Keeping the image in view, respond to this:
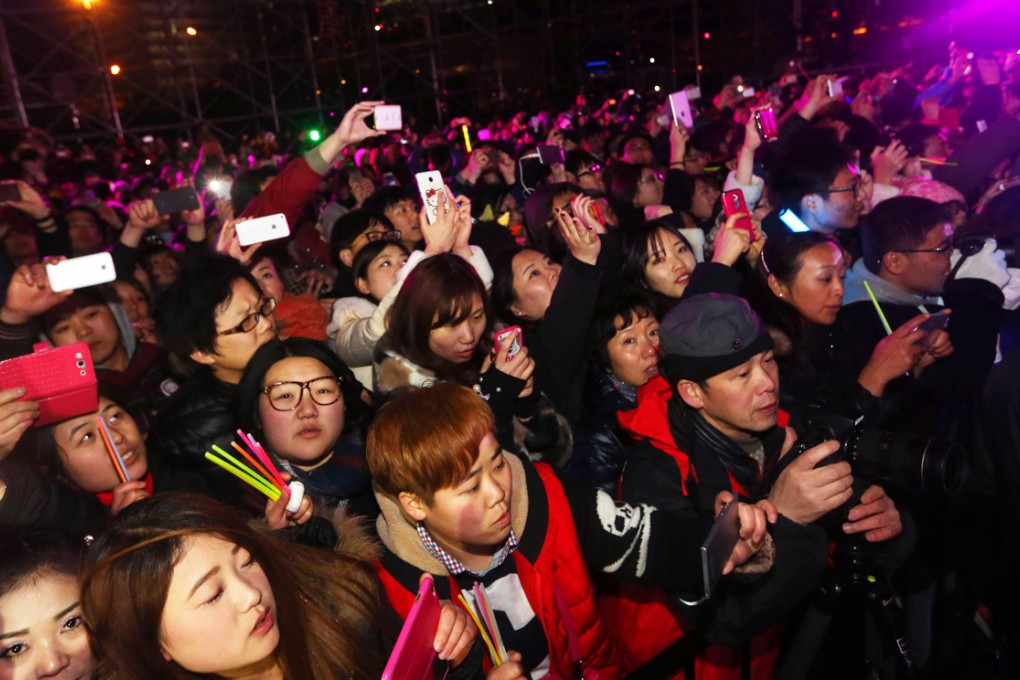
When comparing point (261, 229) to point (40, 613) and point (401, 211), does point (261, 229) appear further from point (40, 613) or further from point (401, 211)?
point (40, 613)

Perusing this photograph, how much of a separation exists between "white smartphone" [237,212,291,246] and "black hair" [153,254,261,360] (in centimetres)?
58

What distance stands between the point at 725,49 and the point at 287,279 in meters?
12.7

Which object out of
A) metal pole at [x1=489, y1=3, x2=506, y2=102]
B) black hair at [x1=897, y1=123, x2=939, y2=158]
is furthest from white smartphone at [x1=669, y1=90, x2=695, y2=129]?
metal pole at [x1=489, y1=3, x2=506, y2=102]

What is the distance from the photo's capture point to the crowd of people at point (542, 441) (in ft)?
5.04

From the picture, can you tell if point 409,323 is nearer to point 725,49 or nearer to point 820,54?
point 820,54

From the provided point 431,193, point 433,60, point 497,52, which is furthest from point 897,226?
point 497,52

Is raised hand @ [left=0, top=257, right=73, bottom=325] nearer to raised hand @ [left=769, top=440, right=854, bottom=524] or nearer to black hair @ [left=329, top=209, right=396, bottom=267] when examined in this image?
black hair @ [left=329, top=209, right=396, bottom=267]

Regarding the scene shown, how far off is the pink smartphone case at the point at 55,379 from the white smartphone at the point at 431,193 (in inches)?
47.8

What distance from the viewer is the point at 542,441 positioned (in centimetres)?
255

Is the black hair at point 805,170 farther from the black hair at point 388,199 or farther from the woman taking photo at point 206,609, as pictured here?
the woman taking photo at point 206,609

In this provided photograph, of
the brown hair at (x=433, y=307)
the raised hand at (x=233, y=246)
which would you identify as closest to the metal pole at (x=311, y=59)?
the raised hand at (x=233, y=246)

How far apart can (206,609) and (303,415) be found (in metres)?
0.90

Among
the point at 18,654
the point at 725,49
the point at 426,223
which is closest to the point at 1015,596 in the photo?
the point at 426,223

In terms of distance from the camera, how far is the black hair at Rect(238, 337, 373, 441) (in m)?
2.29
